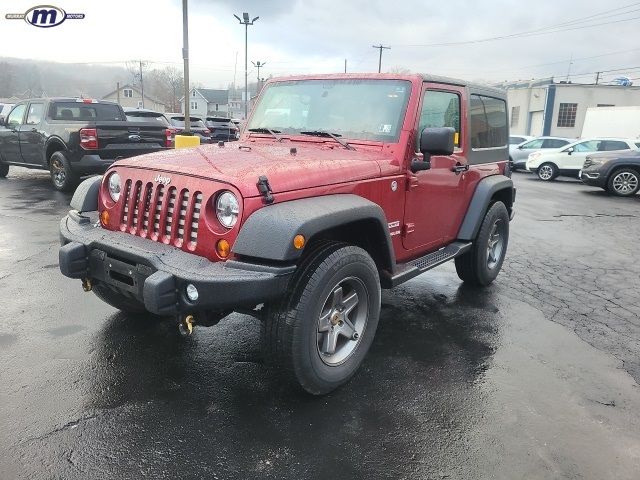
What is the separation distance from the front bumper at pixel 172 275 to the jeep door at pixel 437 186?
5.29ft

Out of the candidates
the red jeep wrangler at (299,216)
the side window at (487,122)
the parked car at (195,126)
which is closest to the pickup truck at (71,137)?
the parked car at (195,126)

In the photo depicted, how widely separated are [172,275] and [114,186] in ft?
4.05

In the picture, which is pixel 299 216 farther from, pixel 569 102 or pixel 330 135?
pixel 569 102

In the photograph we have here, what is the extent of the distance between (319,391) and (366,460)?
0.55 meters

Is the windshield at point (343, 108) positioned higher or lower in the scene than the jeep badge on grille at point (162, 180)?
higher

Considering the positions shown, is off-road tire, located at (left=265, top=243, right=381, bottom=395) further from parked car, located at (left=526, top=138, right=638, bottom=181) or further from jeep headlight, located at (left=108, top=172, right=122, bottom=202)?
parked car, located at (left=526, top=138, right=638, bottom=181)

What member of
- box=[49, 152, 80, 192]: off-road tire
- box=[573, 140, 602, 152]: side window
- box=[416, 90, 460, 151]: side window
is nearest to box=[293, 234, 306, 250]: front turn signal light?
box=[416, 90, 460, 151]: side window

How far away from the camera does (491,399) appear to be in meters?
3.28

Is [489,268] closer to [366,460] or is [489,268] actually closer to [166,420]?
[366,460]

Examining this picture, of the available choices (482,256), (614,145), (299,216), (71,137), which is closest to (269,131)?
(299,216)

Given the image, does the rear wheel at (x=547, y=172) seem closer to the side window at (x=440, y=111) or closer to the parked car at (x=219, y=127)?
the parked car at (x=219, y=127)

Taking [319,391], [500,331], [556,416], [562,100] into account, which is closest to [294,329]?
[319,391]

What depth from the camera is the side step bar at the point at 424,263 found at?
3720 millimetres

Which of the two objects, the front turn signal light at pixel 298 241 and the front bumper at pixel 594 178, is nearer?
the front turn signal light at pixel 298 241
